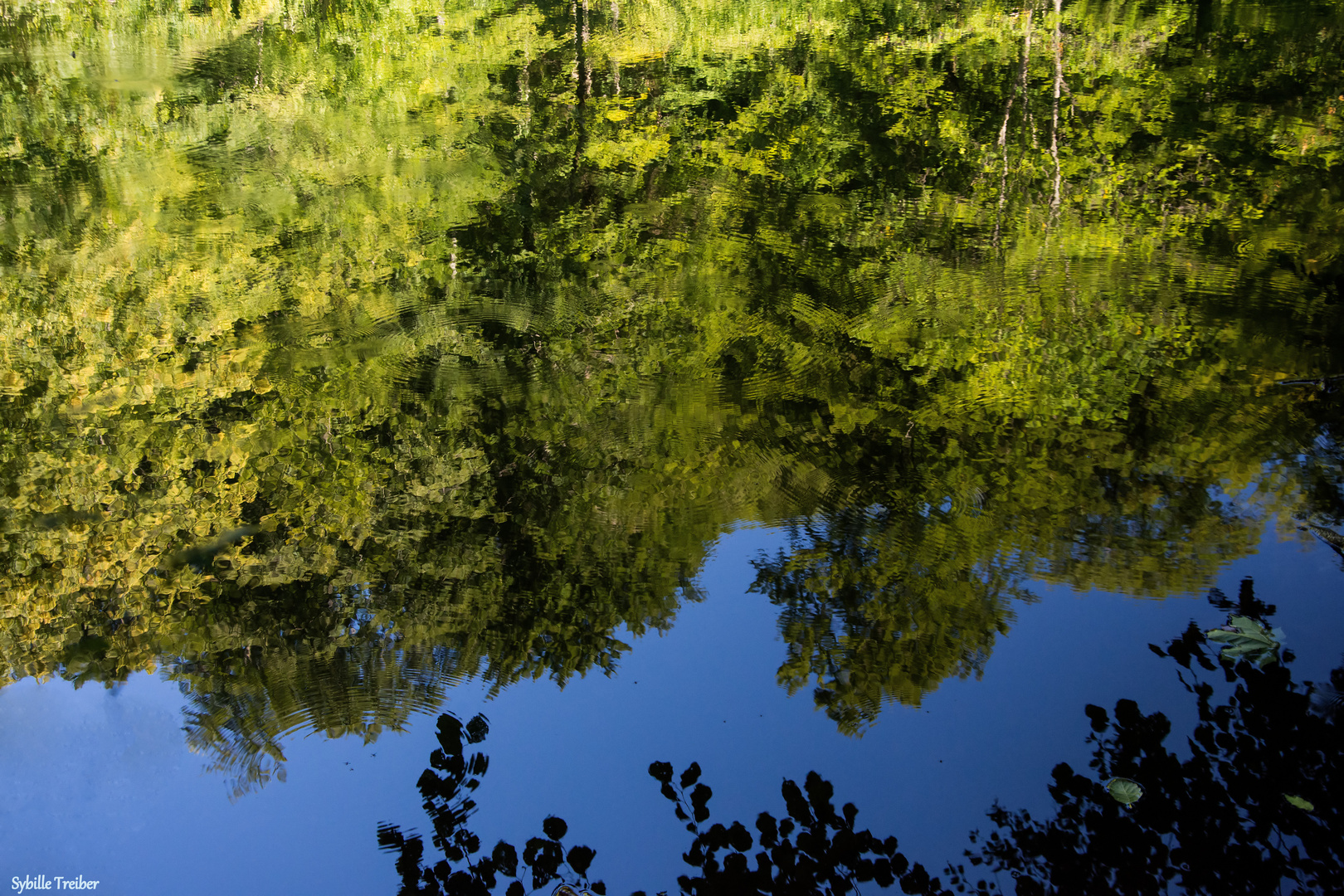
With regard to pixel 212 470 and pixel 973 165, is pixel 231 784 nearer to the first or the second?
pixel 212 470

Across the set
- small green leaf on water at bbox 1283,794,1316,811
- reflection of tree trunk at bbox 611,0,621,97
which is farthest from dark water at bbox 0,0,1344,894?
reflection of tree trunk at bbox 611,0,621,97

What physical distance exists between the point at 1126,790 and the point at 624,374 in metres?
2.52

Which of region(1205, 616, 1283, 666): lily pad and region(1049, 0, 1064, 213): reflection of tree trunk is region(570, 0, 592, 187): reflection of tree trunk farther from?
region(1205, 616, 1283, 666): lily pad

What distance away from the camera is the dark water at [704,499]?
8.71 feet

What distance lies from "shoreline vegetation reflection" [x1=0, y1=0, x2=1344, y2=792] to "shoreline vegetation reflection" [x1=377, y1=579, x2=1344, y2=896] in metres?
0.37

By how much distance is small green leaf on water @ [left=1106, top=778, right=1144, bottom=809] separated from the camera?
100 inches

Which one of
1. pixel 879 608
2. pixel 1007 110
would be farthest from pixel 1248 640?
pixel 1007 110

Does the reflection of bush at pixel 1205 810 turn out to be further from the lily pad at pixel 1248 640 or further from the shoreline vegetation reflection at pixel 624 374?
the shoreline vegetation reflection at pixel 624 374

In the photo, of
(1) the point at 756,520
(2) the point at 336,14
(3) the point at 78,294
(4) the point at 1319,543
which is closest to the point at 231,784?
(1) the point at 756,520

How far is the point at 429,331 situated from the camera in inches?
177

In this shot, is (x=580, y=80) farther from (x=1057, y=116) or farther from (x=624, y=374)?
(x=624, y=374)

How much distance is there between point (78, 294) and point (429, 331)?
1.94m

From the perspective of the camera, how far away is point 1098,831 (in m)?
2.50

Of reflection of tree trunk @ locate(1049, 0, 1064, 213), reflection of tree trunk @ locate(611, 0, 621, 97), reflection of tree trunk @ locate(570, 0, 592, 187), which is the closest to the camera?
reflection of tree trunk @ locate(1049, 0, 1064, 213)
